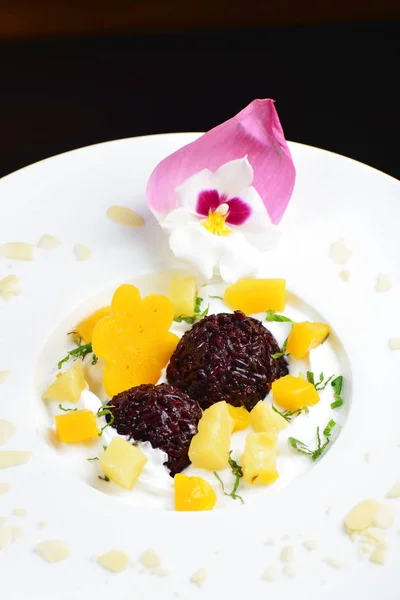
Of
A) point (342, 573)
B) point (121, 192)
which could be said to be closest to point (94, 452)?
point (342, 573)

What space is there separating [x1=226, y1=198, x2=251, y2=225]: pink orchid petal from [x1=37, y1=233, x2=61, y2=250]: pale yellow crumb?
68 cm

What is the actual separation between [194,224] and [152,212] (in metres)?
0.26

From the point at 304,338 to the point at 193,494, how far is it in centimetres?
76

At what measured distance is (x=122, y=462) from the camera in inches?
109

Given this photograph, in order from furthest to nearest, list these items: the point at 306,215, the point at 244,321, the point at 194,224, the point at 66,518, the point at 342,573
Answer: the point at 306,215
the point at 194,224
the point at 244,321
the point at 66,518
the point at 342,573

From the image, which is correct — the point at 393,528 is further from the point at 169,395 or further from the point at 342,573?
the point at 169,395

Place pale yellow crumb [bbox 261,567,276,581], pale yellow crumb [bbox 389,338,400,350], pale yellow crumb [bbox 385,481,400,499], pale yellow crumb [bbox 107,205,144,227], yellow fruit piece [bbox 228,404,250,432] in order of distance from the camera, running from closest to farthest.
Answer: pale yellow crumb [bbox 261,567,276,581], pale yellow crumb [bbox 385,481,400,499], yellow fruit piece [bbox 228,404,250,432], pale yellow crumb [bbox 389,338,400,350], pale yellow crumb [bbox 107,205,144,227]

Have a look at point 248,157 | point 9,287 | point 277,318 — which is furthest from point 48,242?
point 277,318

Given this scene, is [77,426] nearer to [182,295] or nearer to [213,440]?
[213,440]

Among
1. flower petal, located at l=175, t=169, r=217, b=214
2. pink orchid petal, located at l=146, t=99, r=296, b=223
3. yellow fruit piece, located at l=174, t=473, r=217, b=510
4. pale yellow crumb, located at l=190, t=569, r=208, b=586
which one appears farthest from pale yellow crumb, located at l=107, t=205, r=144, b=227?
pale yellow crumb, located at l=190, t=569, r=208, b=586

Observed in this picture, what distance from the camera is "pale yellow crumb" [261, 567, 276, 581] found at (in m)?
2.42

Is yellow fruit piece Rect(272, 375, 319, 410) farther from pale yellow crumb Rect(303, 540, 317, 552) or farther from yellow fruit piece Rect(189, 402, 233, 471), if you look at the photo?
pale yellow crumb Rect(303, 540, 317, 552)

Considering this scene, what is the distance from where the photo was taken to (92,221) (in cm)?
360

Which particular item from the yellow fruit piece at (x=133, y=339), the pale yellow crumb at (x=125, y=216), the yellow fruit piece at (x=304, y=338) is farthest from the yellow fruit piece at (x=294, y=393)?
the pale yellow crumb at (x=125, y=216)
